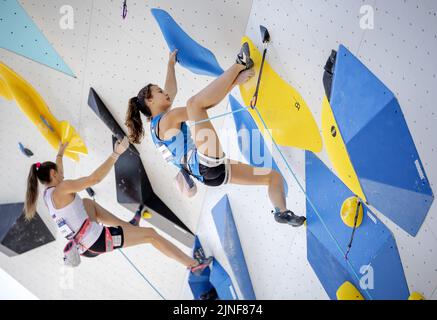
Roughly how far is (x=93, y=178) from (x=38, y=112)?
0.67m

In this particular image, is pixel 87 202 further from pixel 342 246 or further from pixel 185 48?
pixel 342 246

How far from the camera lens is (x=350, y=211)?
6.48ft

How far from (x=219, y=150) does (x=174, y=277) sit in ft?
6.11

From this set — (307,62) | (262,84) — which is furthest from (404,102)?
(262,84)

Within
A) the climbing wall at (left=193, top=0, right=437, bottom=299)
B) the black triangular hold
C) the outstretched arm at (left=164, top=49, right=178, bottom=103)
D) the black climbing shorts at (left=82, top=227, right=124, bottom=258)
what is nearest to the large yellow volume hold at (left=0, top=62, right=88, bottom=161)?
the black climbing shorts at (left=82, top=227, right=124, bottom=258)

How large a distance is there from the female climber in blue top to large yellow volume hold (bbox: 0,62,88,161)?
80cm

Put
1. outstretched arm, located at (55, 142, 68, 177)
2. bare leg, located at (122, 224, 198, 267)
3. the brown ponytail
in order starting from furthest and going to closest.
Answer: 1. bare leg, located at (122, 224, 198, 267)
2. outstretched arm, located at (55, 142, 68, 177)
3. the brown ponytail

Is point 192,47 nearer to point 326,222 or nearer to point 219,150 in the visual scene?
point 219,150

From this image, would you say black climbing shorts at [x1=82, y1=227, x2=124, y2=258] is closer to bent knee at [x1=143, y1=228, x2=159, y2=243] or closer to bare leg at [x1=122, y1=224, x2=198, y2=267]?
bare leg at [x1=122, y1=224, x2=198, y2=267]

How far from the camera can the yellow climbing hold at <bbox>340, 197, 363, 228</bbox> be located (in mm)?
1955

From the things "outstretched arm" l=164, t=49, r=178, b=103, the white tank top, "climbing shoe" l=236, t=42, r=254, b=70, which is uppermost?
"climbing shoe" l=236, t=42, r=254, b=70

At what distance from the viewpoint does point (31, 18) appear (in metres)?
2.41

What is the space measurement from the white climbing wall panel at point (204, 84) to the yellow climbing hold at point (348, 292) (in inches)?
9.1

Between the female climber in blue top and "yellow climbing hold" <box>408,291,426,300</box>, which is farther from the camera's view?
the female climber in blue top
